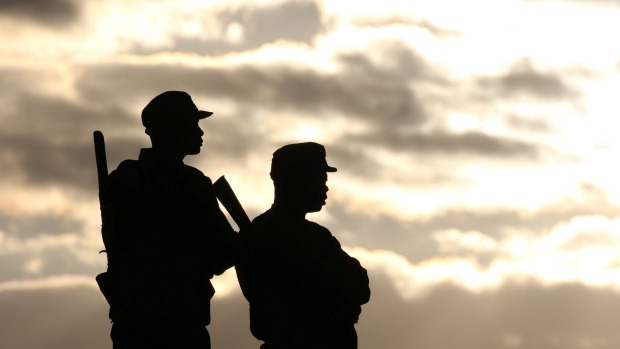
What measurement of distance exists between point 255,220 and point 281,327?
1458mm

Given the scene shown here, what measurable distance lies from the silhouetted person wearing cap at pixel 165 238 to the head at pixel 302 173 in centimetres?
93

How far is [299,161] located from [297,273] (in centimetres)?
147

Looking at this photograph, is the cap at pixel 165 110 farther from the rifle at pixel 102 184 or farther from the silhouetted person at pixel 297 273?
the silhouetted person at pixel 297 273

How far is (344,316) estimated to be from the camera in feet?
109

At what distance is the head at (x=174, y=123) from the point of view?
107ft

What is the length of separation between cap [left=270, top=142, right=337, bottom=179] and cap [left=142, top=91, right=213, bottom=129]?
3.88 ft

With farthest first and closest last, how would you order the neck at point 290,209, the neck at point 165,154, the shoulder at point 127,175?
the neck at point 290,209 < the neck at point 165,154 < the shoulder at point 127,175

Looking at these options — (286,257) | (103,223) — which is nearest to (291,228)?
(286,257)

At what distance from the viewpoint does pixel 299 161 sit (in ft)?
109

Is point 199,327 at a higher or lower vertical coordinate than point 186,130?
lower

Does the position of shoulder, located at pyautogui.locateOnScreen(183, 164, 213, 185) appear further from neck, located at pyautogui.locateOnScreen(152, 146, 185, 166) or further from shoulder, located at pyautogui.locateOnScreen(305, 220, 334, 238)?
shoulder, located at pyautogui.locateOnScreen(305, 220, 334, 238)

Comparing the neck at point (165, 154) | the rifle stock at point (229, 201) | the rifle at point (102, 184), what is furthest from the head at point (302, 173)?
the rifle at point (102, 184)

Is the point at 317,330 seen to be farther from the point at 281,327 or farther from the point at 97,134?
the point at 97,134

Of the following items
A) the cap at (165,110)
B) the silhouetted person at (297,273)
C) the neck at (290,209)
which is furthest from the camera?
the neck at (290,209)
